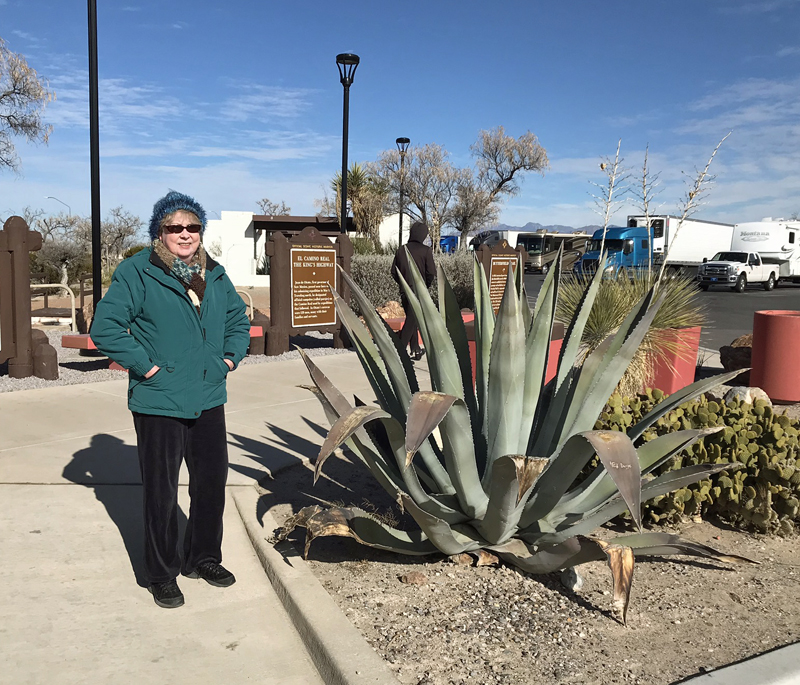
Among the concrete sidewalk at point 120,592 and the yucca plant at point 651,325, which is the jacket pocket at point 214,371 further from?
the yucca plant at point 651,325

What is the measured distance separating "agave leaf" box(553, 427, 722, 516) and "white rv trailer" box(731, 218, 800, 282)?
3642 cm

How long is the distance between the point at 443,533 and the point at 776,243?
1480 inches

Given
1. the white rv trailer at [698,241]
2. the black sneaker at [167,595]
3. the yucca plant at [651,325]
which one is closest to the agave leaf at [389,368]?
the black sneaker at [167,595]

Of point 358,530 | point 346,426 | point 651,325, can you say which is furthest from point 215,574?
point 651,325

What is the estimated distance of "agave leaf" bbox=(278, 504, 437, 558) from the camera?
302 cm

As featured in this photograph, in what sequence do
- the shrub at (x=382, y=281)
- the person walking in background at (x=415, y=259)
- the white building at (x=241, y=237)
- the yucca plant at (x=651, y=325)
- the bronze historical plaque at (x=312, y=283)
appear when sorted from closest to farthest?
the yucca plant at (x=651, y=325), the person walking in background at (x=415, y=259), the bronze historical plaque at (x=312, y=283), the shrub at (x=382, y=281), the white building at (x=241, y=237)

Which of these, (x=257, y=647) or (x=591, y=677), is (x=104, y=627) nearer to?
(x=257, y=647)

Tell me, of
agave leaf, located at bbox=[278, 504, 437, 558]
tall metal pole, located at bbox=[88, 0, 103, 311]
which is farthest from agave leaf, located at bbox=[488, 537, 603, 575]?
tall metal pole, located at bbox=[88, 0, 103, 311]

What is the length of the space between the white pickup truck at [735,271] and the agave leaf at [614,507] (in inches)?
1188

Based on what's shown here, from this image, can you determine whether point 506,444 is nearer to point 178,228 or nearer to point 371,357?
point 371,357

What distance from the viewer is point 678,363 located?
6984mm

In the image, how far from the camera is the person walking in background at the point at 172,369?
290cm

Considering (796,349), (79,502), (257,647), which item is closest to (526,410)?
(257,647)

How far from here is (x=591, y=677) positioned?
2.40m
